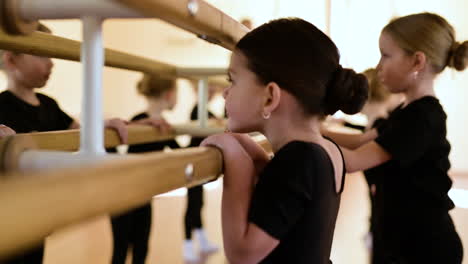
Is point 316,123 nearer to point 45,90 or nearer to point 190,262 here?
point 190,262

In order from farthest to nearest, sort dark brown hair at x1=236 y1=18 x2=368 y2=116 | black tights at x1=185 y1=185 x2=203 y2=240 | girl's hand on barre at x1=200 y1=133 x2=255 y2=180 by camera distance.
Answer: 1. black tights at x1=185 y1=185 x2=203 y2=240
2. dark brown hair at x1=236 y1=18 x2=368 y2=116
3. girl's hand on barre at x1=200 y1=133 x2=255 y2=180

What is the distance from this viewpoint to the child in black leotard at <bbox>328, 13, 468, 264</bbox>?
133 cm

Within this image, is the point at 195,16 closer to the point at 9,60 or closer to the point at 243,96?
the point at 243,96

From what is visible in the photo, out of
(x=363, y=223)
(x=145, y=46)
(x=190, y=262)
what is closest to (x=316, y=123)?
(x=190, y=262)

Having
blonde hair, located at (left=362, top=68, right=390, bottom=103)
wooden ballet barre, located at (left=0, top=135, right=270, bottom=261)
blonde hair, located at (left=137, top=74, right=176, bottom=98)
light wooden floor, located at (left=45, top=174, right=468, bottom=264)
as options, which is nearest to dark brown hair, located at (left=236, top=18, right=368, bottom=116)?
wooden ballet barre, located at (left=0, top=135, right=270, bottom=261)

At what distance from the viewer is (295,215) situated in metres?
0.75

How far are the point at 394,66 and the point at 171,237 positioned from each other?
5.72 feet

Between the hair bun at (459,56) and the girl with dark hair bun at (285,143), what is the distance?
2.19 ft

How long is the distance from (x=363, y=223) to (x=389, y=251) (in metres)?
1.87

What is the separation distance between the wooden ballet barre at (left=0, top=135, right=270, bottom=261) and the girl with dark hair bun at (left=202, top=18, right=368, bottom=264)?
1.13ft

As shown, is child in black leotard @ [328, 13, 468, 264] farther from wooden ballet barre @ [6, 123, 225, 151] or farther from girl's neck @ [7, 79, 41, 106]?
girl's neck @ [7, 79, 41, 106]

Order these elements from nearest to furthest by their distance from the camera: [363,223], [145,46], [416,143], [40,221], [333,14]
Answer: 1. [40,221]
2. [416,143]
3. [363,223]
4. [333,14]
5. [145,46]

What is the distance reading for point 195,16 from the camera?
545mm

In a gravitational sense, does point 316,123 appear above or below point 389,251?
above
